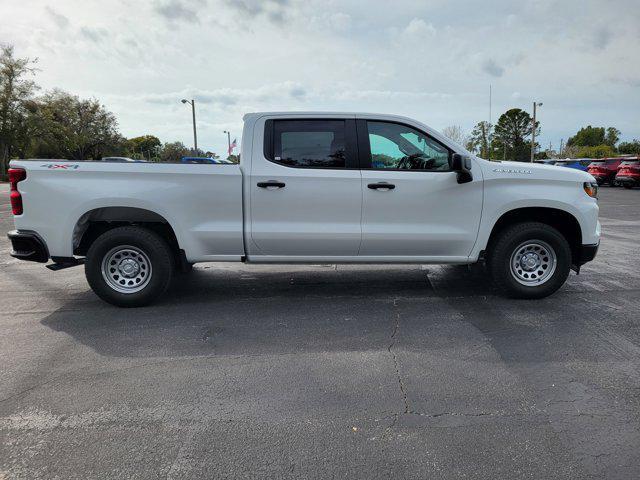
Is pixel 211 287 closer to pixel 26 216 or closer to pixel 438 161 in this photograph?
pixel 26 216

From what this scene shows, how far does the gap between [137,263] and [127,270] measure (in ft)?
0.43

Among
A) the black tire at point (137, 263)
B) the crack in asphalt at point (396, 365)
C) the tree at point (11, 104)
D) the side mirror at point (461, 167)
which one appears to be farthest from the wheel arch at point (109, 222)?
the tree at point (11, 104)

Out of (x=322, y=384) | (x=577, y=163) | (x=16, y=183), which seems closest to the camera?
(x=322, y=384)

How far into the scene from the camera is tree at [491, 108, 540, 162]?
7044 cm

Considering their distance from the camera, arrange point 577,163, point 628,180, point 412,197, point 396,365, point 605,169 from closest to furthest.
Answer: point 396,365, point 412,197, point 628,180, point 605,169, point 577,163

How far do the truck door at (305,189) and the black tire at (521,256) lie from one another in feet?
5.20

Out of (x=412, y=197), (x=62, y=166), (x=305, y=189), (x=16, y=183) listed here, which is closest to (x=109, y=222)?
(x=62, y=166)

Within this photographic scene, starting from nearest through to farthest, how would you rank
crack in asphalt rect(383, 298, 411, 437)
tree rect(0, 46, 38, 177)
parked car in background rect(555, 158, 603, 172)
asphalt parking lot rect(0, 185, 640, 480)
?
asphalt parking lot rect(0, 185, 640, 480) → crack in asphalt rect(383, 298, 411, 437) → parked car in background rect(555, 158, 603, 172) → tree rect(0, 46, 38, 177)

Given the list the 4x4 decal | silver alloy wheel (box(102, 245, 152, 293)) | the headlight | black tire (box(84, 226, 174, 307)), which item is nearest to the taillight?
the 4x4 decal

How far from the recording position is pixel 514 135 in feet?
235

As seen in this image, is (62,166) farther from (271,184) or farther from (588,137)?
(588,137)

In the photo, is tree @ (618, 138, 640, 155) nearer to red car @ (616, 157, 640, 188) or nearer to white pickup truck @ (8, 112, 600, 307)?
red car @ (616, 157, 640, 188)

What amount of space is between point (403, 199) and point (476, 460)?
117 inches

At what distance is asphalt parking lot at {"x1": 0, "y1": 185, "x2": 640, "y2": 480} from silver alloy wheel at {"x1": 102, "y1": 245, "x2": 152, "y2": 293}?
11.8 inches
